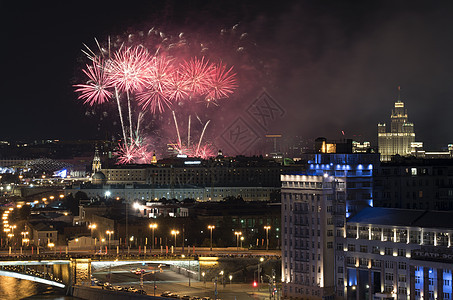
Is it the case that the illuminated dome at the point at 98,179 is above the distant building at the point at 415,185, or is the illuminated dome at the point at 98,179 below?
above

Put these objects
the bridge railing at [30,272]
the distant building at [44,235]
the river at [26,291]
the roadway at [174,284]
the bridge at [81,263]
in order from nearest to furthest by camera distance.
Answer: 1. the roadway at [174,284]
2. the bridge at [81,263]
3. the river at [26,291]
4. the bridge railing at [30,272]
5. the distant building at [44,235]

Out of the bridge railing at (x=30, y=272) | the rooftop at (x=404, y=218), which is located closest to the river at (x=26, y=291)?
the bridge railing at (x=30, y=272)

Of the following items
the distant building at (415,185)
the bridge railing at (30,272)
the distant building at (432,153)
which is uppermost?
the distant building at (432,153)

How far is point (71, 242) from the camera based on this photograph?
95.5 m

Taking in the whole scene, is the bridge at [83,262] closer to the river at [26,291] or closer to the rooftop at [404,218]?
the river at [26,291]

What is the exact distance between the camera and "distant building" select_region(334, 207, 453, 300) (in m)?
59.2

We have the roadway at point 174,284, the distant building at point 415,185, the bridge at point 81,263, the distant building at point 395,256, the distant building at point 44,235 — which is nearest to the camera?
the distant building at point 395,256

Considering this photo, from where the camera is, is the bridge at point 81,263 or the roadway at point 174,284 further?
the bridge at point 81,263

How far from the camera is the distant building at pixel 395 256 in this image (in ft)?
194

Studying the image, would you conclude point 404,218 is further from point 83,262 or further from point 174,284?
point 83,262

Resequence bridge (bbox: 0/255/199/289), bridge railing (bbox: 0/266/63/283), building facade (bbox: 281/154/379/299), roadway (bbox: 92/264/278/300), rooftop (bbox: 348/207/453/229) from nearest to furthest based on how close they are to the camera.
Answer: rooftop (bbox: 348/207/453/229), building facade (bbox: 281/154/379/299), roadway (bbox: 92/264/278/300), bridge (bbox: 0/255/199/289), bridge railing (bbox: 0/266/63/283)

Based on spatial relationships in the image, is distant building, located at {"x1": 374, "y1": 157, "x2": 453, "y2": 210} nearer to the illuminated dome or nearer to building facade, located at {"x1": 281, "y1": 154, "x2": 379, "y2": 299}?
building facade, located at {"x1": 281, "y1": 154, "x2": 379, "y2": 299}

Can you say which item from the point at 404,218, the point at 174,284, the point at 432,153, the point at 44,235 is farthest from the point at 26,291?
Answer: the point at 432,153

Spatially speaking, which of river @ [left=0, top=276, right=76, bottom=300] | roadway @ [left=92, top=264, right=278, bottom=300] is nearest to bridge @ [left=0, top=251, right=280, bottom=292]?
river @ [left=0, top=276, right=76, bottom=300]
